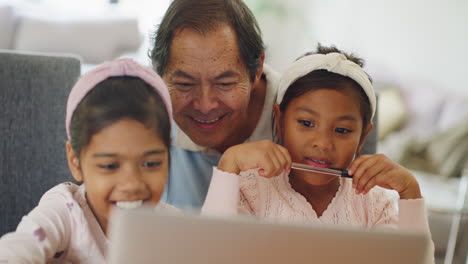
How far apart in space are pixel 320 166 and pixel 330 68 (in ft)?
0.71

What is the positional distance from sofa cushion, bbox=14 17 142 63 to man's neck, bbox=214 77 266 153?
1.57m

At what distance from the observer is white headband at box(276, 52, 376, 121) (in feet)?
3.95

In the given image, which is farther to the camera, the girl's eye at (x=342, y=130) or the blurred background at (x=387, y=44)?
the blurred background at (x=387, y=44)

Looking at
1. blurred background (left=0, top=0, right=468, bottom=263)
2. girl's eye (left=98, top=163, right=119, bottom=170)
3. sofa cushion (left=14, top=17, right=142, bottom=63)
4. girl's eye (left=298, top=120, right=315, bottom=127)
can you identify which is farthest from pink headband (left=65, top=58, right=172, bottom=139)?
sofa cushion (left=14, top=17, right=142, bottom=63)

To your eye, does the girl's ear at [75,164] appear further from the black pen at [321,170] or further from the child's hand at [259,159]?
the black pen at [321,170]

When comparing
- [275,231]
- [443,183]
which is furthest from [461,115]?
[275,231]

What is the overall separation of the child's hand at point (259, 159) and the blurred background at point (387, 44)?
1542mm

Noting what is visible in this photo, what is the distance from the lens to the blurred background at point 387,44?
9.18 feet

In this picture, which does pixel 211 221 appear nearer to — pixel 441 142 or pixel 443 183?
pixel 443 183

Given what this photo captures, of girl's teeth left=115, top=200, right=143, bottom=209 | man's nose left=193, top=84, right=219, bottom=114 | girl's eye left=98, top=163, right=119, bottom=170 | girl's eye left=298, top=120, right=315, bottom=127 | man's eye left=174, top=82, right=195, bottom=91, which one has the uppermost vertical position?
man's eye left=174, top=82, right=195, bottom=91

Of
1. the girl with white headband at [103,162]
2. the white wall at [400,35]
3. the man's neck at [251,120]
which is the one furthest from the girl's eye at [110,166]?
the white wall at [400,35]

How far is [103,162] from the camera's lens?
94 centimetres

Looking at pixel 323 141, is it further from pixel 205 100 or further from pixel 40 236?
pixel 40 236

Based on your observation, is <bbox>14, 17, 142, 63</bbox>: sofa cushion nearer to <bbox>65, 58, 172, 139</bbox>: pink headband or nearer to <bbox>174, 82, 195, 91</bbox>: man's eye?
<bbox>174, 82, 195, 91</bbox>: man's eye
